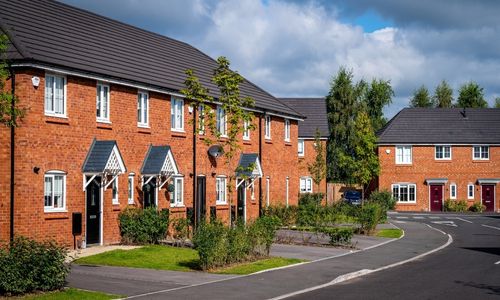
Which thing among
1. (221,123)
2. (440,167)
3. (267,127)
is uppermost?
(267,127)

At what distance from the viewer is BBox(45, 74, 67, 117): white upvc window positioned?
24.2 m

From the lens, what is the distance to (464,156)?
6700cm

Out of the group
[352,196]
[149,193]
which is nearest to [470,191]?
[352,196]

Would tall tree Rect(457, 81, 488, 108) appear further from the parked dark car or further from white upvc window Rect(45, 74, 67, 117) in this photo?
white upvc window Rect(45, 74, 67, 117)

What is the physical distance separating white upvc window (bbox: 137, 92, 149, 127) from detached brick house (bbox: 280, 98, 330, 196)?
32111 mm

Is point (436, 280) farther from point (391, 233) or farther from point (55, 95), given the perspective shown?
point (391, 233)

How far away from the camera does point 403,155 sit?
6750cm

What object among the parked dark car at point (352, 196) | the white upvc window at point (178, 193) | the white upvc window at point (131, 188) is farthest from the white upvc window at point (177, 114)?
the parked dark car at point (352, 196)

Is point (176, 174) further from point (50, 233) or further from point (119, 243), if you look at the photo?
point (50, 233)

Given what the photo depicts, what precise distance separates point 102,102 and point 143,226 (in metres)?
4.51

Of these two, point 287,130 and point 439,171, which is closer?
point 287,130

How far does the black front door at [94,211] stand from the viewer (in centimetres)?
2589

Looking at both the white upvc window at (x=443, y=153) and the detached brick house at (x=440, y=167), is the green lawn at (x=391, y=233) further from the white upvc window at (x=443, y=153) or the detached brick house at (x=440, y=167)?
the white upvc window at (x=443, y=153)

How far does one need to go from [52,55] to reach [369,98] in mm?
80577
